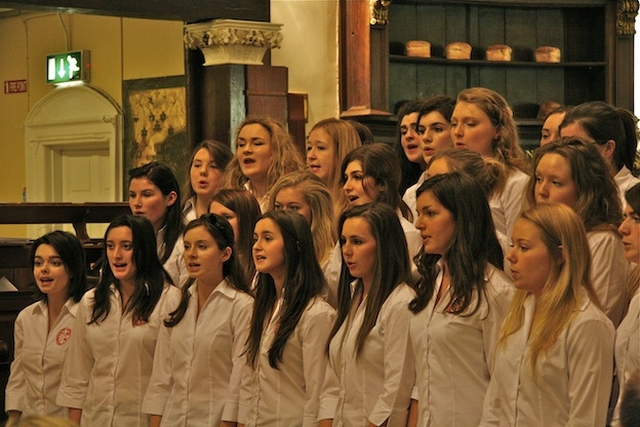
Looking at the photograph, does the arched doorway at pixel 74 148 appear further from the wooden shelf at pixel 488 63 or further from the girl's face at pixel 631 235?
the girl's face at pixel 631 235

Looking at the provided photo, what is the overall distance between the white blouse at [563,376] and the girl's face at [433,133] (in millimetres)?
1363

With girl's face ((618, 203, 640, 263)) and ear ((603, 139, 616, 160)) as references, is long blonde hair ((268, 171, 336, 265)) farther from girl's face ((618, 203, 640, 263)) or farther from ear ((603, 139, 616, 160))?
girl's face ((618, 203, 640, 263))

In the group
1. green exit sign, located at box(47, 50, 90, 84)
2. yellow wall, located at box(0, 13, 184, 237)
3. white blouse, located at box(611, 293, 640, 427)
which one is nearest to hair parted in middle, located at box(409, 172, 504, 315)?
white blouse, located at box(611, 293, 640, 427)

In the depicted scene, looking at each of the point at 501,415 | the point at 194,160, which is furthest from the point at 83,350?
the point at 501,415

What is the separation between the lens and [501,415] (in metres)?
3.16

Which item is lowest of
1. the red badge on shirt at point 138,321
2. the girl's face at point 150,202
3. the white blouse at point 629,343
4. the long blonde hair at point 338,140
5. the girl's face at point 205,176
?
the red badge on shirt at point 138,321

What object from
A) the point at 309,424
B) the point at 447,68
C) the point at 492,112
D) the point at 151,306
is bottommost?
the point at 309,424

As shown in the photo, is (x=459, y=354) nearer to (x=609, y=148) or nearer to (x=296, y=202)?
(x=609, y=148)

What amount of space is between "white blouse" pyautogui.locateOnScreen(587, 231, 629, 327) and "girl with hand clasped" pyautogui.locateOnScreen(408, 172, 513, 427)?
233 mm

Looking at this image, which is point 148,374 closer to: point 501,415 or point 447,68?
point 501,415

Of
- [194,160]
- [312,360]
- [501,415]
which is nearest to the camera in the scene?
[501,415]

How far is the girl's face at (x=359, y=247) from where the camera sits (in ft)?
11.9

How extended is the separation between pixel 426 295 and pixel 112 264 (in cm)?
144

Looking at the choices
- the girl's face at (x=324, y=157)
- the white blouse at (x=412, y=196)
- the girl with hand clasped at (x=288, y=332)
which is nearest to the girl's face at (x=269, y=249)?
the girl with hand clasped at (x=288, y=332)
